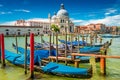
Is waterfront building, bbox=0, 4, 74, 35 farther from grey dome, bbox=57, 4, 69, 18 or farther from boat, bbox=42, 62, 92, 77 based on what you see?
boat, bbox=42, 62, 92, 77

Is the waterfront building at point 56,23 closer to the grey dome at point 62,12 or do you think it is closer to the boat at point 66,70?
the grey dome at point 62,12

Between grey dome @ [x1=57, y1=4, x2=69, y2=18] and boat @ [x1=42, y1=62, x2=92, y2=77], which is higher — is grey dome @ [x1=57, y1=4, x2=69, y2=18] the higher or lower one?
the higher one

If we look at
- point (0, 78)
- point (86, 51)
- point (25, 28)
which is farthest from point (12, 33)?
point (0, 78)

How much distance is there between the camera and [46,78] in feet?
27.6

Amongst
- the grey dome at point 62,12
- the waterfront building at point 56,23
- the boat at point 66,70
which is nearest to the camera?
the boat at point 66,70

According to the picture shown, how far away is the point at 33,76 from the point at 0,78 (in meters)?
1.31

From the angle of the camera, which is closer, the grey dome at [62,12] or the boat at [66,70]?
the boat at [66,70]

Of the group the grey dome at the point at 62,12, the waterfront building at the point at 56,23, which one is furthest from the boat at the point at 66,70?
the grey dome at the point at 62,12

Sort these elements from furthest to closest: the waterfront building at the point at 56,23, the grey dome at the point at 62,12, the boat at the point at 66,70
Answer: the grey dome at the point at 62,12 → the waterfront building at the point at 56,23 → the boat at the point at 66,70

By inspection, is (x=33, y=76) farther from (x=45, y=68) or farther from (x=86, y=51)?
(x=86, y=51)

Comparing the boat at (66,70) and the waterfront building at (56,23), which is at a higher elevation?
the waterfront building at (56,23)

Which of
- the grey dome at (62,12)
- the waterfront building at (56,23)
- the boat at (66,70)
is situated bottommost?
the boat at (66,70)

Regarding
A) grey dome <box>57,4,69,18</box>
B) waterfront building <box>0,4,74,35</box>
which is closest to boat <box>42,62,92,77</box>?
waterfront building <box>0,4,74,35</box>

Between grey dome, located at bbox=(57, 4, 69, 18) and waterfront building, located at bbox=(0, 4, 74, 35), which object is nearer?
waterfront building, located at bbox=(0, 4, 74, 35)
